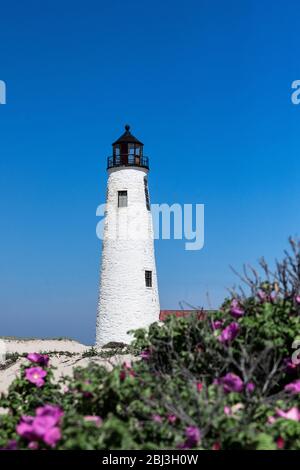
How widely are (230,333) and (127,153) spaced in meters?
21.6

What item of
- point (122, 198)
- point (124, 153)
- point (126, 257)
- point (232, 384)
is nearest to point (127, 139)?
point (124, 153)

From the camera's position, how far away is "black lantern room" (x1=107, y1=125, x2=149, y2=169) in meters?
27.0

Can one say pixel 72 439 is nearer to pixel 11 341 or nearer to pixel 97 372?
pixel 97 372

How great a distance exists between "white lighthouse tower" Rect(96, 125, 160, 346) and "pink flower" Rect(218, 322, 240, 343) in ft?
61.2

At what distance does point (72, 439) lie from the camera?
14.1 ft

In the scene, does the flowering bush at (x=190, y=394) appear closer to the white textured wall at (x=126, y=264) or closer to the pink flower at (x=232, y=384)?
the pink flower at (x=232, y=384)

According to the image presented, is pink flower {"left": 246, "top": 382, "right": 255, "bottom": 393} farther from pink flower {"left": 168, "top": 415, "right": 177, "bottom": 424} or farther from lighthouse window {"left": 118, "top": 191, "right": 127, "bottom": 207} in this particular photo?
lighthouse window {"left": 118, "top": 191, "right": 127, "bottom": 207}

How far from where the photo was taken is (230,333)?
6.30m

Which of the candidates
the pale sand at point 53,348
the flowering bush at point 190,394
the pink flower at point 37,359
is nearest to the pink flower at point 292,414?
the flowering bush at point 190,394

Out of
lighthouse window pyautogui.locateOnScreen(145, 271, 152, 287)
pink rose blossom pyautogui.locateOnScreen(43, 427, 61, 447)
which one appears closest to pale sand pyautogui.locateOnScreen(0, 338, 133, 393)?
lighthouse window pyautogui.locateOnScreen(145, 271, 152, 287)

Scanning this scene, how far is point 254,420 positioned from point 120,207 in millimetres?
21491

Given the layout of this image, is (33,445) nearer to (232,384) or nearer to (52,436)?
(52,436)

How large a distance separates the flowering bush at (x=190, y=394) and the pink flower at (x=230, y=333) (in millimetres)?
12
